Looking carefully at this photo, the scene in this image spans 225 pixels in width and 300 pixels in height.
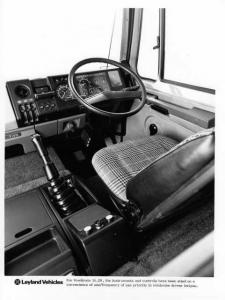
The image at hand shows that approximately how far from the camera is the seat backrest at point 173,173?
0.40 m

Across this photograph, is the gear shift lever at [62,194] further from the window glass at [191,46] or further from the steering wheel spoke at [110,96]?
the window glass at [191,46]

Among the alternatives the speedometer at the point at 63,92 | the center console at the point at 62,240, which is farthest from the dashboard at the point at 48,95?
the center console at the point at 62,240

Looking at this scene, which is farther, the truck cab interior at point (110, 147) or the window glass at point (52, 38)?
the window glass at point (52, 38)

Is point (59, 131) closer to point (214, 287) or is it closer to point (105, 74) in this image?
point (105, 74)

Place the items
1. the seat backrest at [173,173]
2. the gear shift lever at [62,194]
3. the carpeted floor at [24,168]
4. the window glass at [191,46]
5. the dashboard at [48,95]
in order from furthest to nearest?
1. the carpeted floor at [24,168]
2. the dashboard at [48,95]
3. the window glass at [191,46]
4. the gear shift lever at [62,194]
5. the seat backrest at [173,173]

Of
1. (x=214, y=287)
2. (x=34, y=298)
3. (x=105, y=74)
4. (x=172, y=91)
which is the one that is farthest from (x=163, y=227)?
(x=105, y=74)

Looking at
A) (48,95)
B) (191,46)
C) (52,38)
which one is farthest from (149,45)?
(48,95)

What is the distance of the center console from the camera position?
2.01 feet

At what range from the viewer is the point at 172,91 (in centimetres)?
118

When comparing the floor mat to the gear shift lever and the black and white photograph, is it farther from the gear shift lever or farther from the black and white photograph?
the gear shift lever

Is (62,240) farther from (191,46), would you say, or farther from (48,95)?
(191,46)

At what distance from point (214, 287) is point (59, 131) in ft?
3.35

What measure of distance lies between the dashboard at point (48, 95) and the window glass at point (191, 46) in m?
0.37

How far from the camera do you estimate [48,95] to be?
3.52 ft
